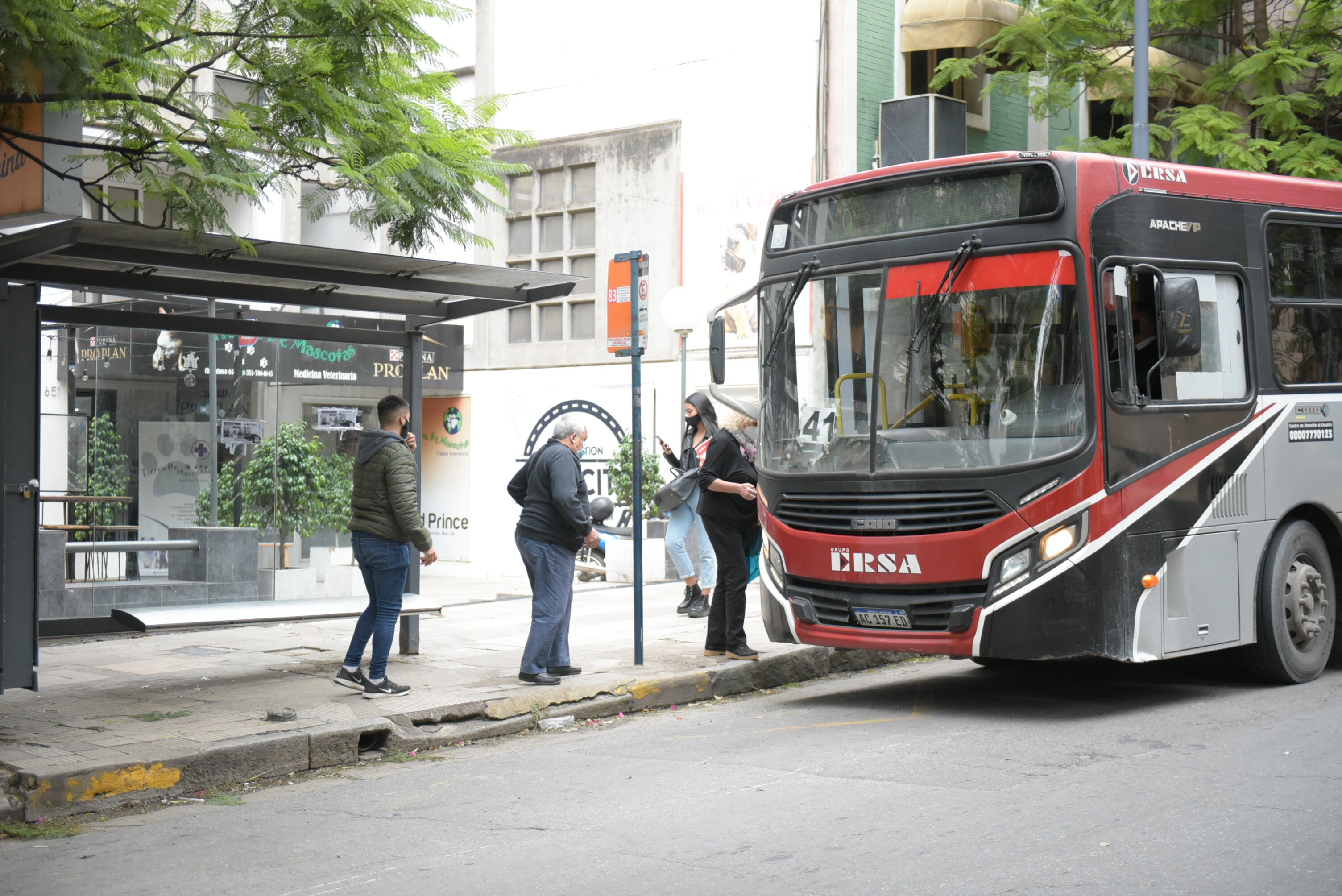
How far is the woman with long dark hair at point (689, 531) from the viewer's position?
1241 cm

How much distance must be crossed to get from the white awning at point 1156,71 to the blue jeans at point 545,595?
11850mm

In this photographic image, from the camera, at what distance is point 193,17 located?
810cm

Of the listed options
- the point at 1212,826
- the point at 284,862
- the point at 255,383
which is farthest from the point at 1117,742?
the point at 255,383

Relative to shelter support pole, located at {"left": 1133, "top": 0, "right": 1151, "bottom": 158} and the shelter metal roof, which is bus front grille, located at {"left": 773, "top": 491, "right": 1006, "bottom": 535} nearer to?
the shelter metal roof

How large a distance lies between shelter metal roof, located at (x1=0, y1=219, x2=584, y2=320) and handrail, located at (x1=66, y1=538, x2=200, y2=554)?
2326mm

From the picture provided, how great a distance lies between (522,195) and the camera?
2283cm

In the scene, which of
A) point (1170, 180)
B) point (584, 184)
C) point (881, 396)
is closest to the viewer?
point (881, 396)

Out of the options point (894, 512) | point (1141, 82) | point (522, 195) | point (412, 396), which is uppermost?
point (522, 195)

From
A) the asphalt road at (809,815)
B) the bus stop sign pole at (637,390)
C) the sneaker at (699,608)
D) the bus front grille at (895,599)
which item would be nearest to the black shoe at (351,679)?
the asphalt road at (809,815)

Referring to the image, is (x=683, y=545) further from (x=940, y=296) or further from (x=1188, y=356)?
(x=1188, y=356)

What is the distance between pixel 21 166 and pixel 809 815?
5.57 meters

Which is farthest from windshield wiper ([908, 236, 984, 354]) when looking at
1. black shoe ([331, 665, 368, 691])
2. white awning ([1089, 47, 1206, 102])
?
white awning ([1089, 47, 1206, 102])

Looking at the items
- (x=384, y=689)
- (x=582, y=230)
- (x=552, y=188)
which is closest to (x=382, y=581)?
(x=384, y=689)

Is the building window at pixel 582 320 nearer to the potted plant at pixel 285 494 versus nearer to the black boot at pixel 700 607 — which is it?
the black boot at pixel 700 607
